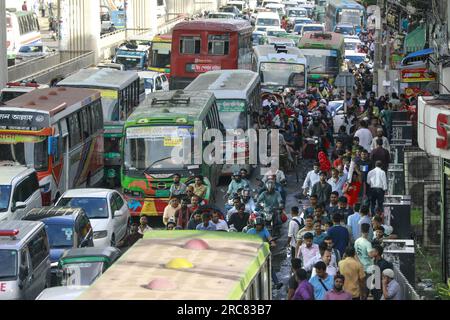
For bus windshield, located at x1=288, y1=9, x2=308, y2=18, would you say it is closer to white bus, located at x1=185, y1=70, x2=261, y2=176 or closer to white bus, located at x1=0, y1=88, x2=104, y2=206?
white bus, located at x1=185, y1=70, x2=261, y2=176

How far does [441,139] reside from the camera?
17453 mm

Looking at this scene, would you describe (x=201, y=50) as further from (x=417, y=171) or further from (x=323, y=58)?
(x=417, y=171)

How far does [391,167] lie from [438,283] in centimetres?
520

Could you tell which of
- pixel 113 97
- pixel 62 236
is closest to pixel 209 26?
pixel 113 97

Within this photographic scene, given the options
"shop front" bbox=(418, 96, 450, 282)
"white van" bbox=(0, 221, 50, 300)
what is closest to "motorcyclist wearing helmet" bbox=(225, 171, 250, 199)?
"shop front" bbox=(418, 96, 450, 282)

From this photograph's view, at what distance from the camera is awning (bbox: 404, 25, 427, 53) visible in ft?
142

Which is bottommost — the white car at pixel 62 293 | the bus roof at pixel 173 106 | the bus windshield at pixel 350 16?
the bus windshield at pixel 350 16

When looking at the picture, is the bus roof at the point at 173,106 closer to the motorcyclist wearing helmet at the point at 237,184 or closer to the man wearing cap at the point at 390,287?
the motorcyclist wearing helmet at the point at 237,184

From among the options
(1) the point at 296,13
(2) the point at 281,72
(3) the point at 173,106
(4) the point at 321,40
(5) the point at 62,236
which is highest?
(3) the point at 173,106

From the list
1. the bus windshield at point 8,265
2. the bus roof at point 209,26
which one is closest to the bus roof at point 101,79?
the bus roof at point 209,26

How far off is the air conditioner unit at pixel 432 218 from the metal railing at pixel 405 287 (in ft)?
17.9

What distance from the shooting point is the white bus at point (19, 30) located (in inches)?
2689

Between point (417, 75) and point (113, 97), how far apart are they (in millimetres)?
7690
